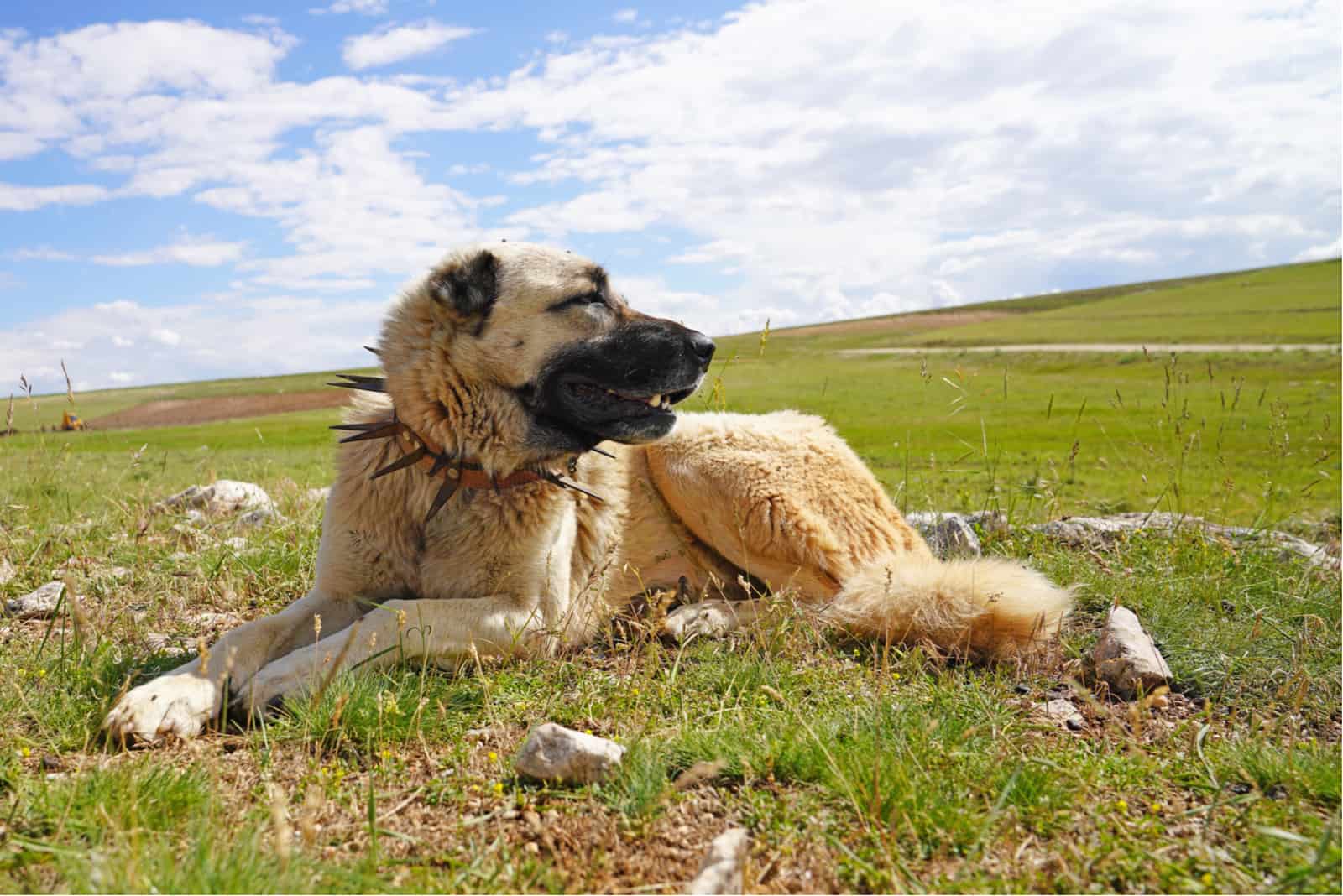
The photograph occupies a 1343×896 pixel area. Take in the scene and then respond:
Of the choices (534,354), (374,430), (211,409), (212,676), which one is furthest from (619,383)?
(211,409)

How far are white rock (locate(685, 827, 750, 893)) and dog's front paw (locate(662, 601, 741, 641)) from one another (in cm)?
177

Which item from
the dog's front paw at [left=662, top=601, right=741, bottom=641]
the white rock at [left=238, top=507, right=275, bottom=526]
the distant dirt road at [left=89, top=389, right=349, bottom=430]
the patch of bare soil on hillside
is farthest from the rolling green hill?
the dog's front paw at [left=662, top=601, right=741, bottom=641]

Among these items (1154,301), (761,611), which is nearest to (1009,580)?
(761,611)

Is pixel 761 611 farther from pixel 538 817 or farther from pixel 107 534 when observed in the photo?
pixel 107 534

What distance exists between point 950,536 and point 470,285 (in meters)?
3.57

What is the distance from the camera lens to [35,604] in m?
4.17

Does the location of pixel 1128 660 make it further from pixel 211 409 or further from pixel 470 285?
pixel 211 409

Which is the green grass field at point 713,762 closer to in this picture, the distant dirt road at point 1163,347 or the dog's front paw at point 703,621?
the dog's front paw at point 703,621

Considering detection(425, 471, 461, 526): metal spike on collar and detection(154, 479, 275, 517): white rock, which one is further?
detection(154, 479, 275, 517): white rock

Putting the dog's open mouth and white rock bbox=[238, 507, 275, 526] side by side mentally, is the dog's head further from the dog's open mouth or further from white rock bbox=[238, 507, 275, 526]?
white rock bbox=[238, 507, 275, 526]

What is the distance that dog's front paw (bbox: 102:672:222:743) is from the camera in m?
2.74

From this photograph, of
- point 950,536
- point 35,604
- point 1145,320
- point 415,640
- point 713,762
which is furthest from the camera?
point 1145,320

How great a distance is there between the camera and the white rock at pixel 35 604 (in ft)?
13.5

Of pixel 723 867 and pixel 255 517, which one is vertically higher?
pixel 255 517
